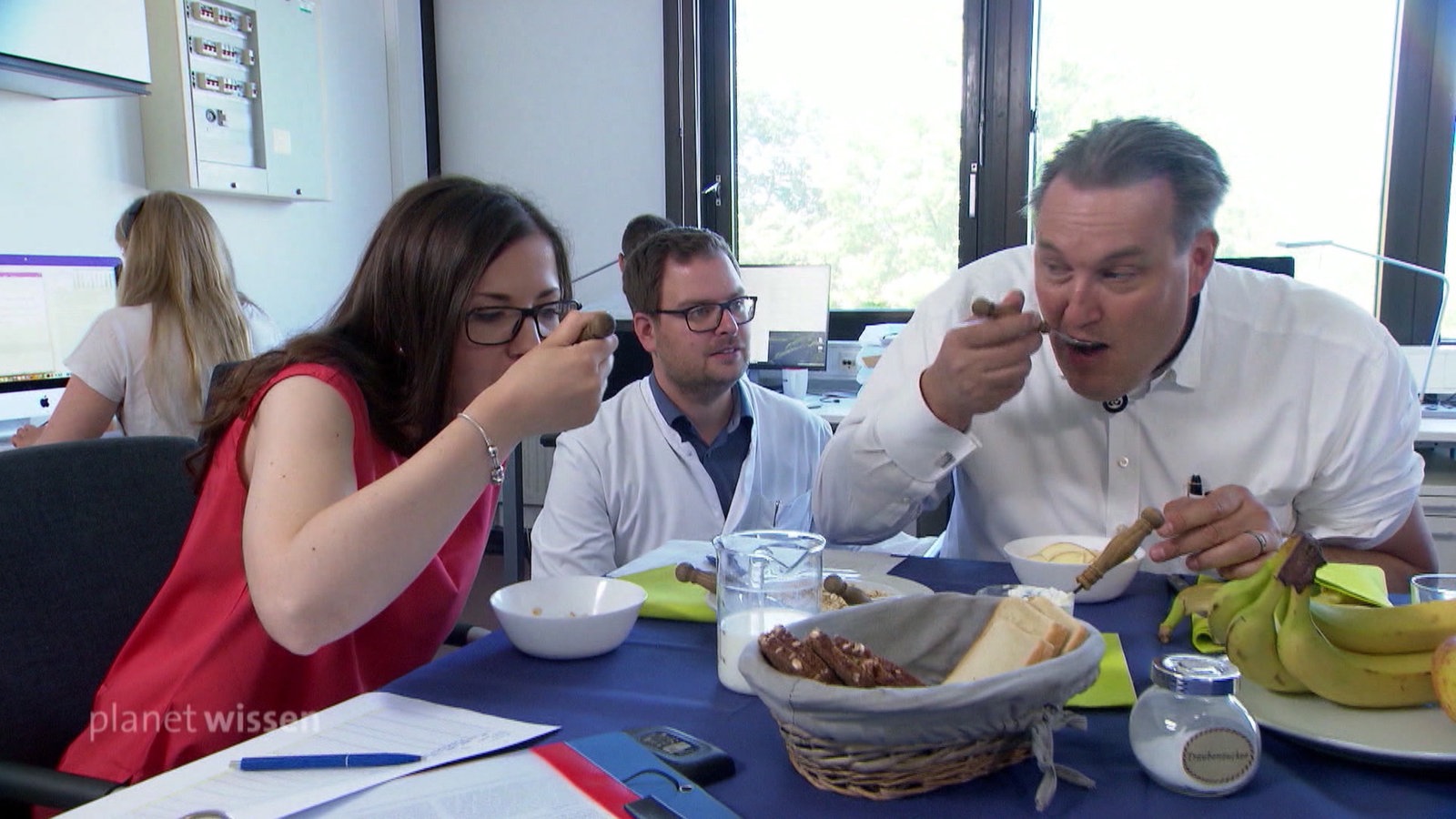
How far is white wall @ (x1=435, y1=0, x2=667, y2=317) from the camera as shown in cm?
418

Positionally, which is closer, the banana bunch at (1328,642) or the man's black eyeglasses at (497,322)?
the banana bunch at (1328,642)

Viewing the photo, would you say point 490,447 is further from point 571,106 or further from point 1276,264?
point 571,106

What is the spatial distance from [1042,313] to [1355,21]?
9.22ft

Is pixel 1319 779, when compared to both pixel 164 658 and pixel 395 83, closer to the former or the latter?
pixel 164 658

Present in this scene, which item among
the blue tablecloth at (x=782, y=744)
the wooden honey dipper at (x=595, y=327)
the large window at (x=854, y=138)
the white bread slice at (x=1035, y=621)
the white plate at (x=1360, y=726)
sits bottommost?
the blue tablecloth at (x=782, y=744)

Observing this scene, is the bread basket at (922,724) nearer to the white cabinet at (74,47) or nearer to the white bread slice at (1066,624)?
the white bread slice at (1066,624)

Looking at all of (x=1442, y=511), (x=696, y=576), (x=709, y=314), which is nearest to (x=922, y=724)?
(x=696, y=576)

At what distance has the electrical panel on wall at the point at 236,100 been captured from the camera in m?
3.19

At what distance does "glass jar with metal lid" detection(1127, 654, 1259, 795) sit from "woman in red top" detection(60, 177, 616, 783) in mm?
A: 666

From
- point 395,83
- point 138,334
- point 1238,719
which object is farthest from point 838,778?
point 395,83

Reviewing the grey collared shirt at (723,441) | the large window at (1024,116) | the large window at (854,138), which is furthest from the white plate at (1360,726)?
the large window at (854,138)

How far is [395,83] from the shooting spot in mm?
4297

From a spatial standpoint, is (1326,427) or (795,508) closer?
(1326,427)

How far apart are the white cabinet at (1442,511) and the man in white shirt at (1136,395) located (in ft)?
3.79
